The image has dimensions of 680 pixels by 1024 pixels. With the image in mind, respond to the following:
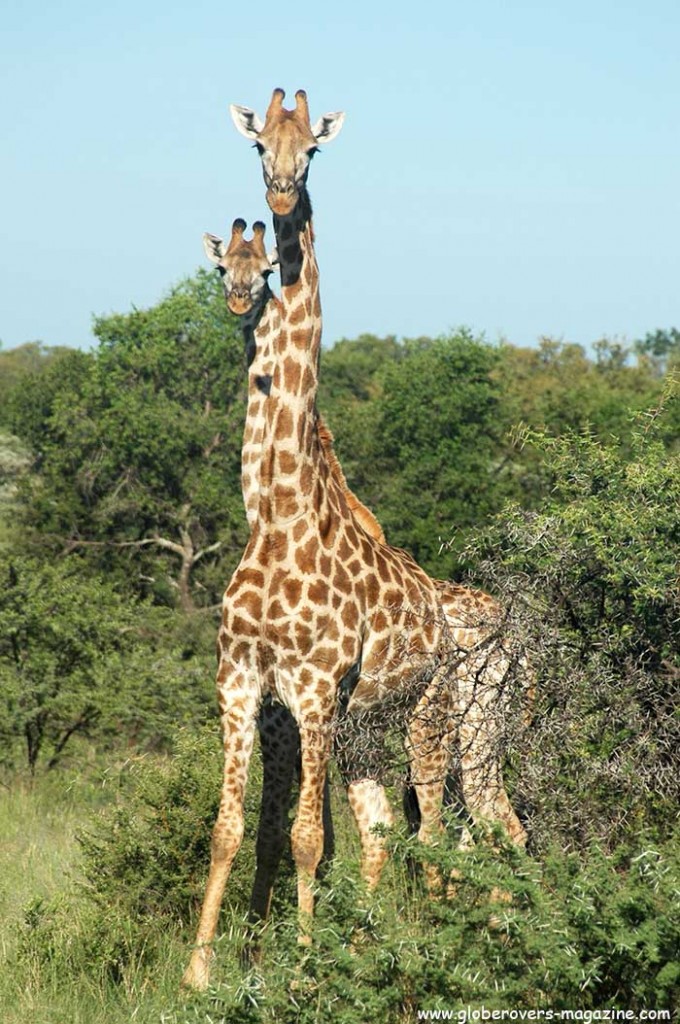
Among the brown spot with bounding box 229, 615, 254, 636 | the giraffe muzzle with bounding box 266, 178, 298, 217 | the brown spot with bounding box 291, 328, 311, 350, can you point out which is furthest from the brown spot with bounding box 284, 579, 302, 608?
the giraffe muzzle with bounding box 266, 178, 298, 217

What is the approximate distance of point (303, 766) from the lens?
22.6ft

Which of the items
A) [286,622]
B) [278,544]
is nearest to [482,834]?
[286,622]

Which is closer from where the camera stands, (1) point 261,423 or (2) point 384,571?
(1) point 261,423

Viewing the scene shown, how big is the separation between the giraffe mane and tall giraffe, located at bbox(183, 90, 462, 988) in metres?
0.20

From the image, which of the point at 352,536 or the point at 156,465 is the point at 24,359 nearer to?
the point at 156,465

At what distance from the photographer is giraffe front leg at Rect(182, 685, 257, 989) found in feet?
21.9

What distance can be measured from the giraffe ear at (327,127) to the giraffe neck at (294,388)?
287mm

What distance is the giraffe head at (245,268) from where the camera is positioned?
718 centimetres

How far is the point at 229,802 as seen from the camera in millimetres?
6793

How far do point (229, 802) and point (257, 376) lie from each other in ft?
6.87

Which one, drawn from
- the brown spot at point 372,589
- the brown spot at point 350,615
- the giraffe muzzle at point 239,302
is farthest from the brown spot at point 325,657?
the giraffe muzzle at point 239,302

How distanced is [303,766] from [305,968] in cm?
132

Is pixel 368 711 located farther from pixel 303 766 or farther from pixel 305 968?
pixel 305 968

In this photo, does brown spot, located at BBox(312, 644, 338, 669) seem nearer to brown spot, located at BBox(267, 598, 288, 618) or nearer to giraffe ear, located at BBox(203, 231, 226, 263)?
brown spot, located at BBox(267, 598, 288, 618)
